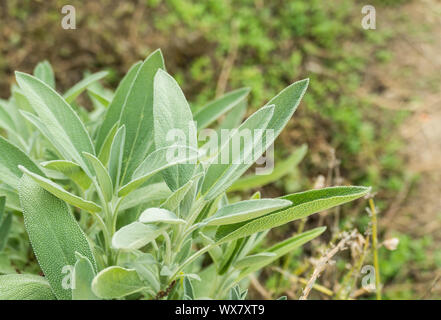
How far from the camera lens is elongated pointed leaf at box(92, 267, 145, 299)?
554 mm

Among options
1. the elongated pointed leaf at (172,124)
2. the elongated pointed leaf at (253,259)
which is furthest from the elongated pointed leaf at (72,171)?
the elongated pointed leaf at (253,259)

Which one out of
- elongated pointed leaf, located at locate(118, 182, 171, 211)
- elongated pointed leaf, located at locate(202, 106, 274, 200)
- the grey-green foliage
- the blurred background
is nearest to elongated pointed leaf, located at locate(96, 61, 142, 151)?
the grey-green foliage

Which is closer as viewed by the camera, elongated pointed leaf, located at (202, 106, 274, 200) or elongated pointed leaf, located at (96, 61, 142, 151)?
elongated pointed leaf, located at (202, 106, 274, 200)

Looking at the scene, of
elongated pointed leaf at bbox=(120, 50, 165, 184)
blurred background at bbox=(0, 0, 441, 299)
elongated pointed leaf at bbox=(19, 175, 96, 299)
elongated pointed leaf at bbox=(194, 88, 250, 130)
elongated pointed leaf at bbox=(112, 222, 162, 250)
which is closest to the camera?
elongated pointed leaf at bbox=(112, 222, 162, 250)

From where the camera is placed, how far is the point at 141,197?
73 centimetres

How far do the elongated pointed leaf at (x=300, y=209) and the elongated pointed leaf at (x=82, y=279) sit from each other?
6.6 inches

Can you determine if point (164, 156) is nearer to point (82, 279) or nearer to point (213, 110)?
point (82, 279)

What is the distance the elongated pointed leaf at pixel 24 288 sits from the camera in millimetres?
641

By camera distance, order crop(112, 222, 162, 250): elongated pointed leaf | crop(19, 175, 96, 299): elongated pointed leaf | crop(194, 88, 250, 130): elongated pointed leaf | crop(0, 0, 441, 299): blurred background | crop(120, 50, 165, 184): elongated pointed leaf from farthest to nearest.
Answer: crop(0, 0, 441, 299): blurred background, crop(194, 88, 250, 130): elongated pointed leaf, crop(120, 50, 165, 184): elongated pointed leaf, crop(19, 175, 96, 299): elongated pointed leaf, crop(112, 222, 162, 250): elongated pointed leaf

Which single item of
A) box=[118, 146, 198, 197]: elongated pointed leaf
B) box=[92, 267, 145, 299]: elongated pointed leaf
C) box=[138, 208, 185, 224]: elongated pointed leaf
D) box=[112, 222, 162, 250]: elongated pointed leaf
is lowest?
box=[92, 267, 145, 299]: elongated pointed leaf

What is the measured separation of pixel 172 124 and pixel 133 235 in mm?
167

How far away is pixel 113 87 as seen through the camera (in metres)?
2.18

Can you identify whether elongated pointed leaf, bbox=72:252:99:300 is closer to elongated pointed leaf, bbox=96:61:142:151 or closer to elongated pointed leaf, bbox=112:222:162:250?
elongated pointed leaf, bbox=112:222:162:250

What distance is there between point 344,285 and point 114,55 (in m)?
1.61
